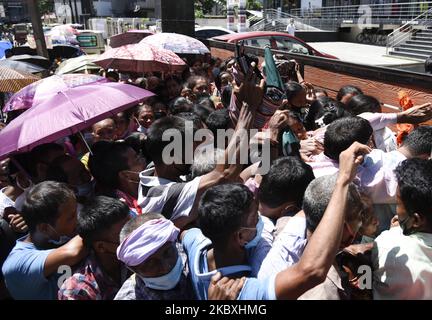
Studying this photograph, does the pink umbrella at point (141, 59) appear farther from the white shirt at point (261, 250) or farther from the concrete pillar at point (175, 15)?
the concrete pillar at point (175, 15)

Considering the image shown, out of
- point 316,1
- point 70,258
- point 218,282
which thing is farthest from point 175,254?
point 316,1

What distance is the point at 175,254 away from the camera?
67.8 inches

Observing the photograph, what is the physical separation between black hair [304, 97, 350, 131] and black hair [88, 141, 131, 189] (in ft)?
5.54

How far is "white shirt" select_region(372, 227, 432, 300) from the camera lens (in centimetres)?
151

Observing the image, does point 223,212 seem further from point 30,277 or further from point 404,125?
point 404,125

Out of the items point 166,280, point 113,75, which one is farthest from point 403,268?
point 113,75

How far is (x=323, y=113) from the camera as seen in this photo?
3566 mm

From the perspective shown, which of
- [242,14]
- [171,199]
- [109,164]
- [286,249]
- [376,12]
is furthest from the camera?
[376,12]

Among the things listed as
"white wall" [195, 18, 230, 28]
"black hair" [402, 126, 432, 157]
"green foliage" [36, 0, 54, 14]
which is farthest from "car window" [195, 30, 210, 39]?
"green foliage" [36, 0, 54, 14]

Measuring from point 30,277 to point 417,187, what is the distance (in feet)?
5.83

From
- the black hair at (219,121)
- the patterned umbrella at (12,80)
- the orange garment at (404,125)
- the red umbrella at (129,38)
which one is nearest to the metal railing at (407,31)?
the red umbrella at (129,38)
